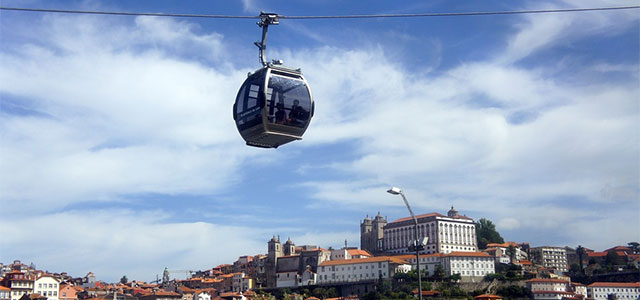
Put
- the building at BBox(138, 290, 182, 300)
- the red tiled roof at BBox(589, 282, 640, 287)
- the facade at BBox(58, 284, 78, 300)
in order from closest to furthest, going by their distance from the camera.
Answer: the facade at BBox(58, 284, 78, 300), the building at BBox(138, 290, 182, 300), the red tiled roof at BBox(589, 282, 640, 287)

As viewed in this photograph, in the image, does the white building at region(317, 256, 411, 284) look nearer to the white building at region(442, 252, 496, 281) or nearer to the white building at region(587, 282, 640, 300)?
the white building at region(442, 252, 496, 281)

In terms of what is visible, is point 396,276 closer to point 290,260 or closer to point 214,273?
point 290,260

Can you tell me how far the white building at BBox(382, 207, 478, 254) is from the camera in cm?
16900

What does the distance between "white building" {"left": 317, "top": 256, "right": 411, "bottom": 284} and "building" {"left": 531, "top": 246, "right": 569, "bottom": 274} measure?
46.9m

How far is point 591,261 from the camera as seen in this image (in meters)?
165

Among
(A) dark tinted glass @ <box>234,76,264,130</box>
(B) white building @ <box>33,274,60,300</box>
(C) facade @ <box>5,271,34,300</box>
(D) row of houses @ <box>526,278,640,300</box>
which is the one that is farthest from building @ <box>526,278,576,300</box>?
(A) dark tinted glass @ <box>234,76,264,130</box>

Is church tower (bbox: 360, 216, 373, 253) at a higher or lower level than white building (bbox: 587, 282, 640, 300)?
higher

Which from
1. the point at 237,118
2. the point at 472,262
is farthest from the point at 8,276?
the point at 237,118

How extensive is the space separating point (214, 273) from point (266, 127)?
174 m

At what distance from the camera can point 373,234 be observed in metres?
192

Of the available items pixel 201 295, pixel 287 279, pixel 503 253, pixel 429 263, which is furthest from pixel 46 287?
pixel 503 253

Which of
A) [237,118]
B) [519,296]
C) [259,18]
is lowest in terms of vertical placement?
[519,296]

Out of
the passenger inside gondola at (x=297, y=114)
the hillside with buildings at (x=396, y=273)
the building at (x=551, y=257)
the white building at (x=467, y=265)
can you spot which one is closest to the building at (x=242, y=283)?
the hillside with buildings at (x=396, y=273)

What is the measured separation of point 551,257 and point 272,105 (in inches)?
6690
